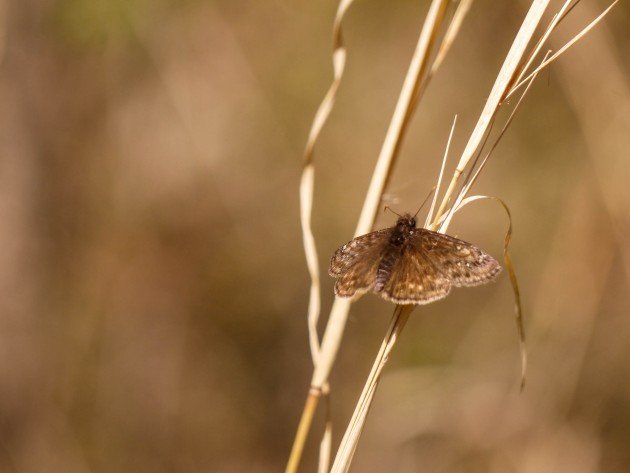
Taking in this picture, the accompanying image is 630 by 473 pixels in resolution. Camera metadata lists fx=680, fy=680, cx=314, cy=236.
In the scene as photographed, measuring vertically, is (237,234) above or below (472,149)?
below

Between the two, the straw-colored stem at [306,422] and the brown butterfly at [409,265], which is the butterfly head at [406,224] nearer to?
the brown butterfly at [409,265]

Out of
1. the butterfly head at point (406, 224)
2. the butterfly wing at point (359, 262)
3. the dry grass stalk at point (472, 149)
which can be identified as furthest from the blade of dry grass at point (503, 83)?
the butterfly head at point (406, 224)

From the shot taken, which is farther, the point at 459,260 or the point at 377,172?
the point at 459,260

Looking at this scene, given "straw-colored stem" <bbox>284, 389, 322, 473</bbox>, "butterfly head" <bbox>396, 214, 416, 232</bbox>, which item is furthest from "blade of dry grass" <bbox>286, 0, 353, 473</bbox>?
"butterfly head" <bbox>396, 214, 416, 232</bbox>

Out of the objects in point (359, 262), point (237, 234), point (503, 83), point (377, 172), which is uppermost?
point (503, 83)

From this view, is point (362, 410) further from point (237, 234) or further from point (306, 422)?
point (237, 234)

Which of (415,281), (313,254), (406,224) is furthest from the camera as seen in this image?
(406,224)

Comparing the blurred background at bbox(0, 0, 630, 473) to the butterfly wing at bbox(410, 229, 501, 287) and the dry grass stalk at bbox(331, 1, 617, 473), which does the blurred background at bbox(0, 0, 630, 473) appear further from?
the dry grass stalk at bbox(331, 1, 617, 473)

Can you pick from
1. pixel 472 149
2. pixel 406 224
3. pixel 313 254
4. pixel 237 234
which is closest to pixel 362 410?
pixel 313 254
